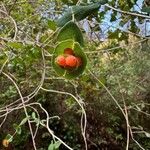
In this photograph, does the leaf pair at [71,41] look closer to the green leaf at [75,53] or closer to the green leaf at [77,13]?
the green leaf at [75,53]

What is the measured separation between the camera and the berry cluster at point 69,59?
2.52 feet

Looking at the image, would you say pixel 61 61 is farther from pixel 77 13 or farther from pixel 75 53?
pixel 77 13

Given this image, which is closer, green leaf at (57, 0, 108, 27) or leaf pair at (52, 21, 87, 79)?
leaf pair at (52, 21, 87, 79)

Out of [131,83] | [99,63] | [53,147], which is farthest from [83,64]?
[99,63]

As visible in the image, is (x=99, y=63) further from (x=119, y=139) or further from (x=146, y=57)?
(x=119, y=139)

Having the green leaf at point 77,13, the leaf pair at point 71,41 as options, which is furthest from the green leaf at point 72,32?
the green leaf at point 77,13

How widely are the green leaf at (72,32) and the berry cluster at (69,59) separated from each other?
25 mm

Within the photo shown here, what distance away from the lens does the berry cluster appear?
768 mm

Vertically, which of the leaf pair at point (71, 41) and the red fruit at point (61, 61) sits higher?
the leaf pair at point (71, 41)

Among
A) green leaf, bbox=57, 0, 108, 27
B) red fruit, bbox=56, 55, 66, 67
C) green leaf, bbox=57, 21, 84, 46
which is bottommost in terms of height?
red fruit, bbox=56, 55, 66, 67

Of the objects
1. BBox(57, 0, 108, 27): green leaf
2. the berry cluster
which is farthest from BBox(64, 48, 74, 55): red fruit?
BBox(57, 0, 108, 27): green leaf

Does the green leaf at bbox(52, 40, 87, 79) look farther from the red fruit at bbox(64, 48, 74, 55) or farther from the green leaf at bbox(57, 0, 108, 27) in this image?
the green leaf at bbox(57, 0, 108, 27)

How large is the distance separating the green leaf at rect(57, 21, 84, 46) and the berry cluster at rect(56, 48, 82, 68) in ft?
0.08

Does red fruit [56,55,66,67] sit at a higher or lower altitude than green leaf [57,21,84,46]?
lower
